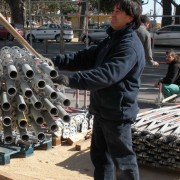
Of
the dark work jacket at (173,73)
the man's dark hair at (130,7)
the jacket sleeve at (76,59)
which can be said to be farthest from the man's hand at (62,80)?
the dark work jacket at (173,73)

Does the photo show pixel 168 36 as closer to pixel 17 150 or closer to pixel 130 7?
pixel 17 150

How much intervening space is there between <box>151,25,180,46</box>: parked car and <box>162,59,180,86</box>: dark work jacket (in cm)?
1739

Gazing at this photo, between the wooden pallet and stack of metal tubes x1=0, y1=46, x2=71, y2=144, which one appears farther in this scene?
the wooden pallet

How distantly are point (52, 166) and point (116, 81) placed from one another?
2518 mm

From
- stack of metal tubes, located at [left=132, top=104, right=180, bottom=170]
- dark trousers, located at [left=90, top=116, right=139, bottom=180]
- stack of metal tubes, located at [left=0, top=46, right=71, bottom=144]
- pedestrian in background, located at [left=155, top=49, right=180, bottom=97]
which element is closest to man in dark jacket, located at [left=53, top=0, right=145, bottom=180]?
dark trousers, located at [left=90, top=116, right=139, bottom=180]

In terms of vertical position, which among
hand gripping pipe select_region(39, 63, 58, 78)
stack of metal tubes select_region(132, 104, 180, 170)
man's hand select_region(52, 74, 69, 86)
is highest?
hand gripping pipe select_region(39, 63, 58, 78)

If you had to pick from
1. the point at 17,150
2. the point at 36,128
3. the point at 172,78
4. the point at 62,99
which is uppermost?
the point at 62,99

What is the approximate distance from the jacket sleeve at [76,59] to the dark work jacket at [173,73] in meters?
4.74

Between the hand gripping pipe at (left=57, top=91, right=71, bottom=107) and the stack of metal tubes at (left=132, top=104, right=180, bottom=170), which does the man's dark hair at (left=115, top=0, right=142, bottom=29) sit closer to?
the hand gripping pipe at (left=57, top=91, right=71, bottom=107)

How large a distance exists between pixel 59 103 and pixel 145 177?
6.93 ft

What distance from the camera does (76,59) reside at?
154 inches

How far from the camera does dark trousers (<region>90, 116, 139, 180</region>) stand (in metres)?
3.63

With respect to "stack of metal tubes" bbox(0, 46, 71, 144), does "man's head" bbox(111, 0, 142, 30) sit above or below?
above

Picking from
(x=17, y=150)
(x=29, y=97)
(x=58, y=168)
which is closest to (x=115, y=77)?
(x=29, y=97)
